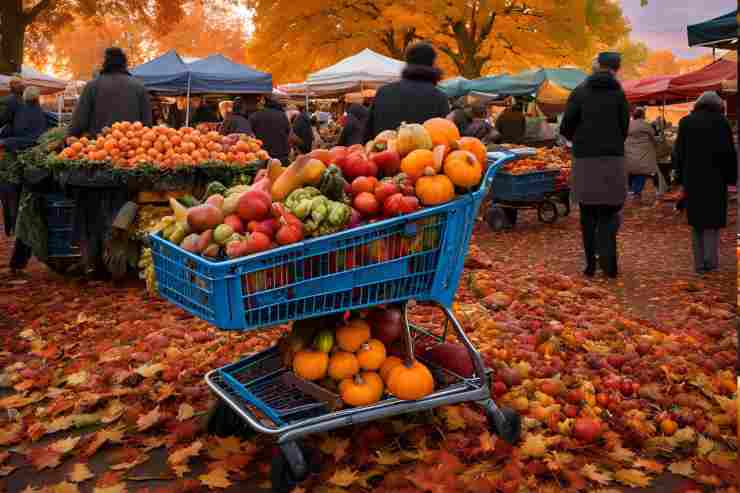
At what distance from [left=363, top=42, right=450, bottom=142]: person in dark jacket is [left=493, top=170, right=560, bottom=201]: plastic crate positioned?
5.10 m

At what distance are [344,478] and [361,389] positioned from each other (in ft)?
1.24

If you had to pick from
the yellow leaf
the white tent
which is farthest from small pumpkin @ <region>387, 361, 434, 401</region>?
the white tent

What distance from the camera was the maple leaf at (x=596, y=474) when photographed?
2.96 metres

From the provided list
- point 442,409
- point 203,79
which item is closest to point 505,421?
point 442,409

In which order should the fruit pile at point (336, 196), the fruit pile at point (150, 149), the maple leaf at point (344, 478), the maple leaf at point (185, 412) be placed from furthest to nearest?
the fruit pile at point (150, 149)
the maple leaf at point (185, 412)
the maple leaf at point (344, 478)
the fruit pile at point (336, 196)

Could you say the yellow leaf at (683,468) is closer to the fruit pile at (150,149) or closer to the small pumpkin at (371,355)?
the small pumpkin at (371,355)

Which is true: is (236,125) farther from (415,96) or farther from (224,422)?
(224,422)

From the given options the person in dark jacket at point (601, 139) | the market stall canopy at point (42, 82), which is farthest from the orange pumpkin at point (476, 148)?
the market stall canopy at point (42, 82)

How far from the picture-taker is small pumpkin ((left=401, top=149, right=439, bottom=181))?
3029 millimetres

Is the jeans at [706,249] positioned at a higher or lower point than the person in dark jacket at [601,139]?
lower

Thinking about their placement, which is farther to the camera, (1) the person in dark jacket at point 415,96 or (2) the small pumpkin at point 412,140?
(1) the person in dark jacket at point 415,96

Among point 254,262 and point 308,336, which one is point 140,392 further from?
point 254,262

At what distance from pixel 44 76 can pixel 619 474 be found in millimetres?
22706

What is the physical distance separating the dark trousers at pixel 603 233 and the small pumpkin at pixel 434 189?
13.8 ft
